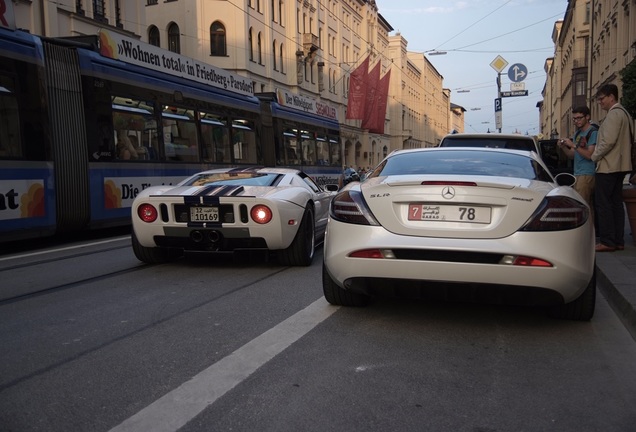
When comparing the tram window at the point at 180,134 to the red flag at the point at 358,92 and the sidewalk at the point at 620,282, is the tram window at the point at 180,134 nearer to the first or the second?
the sidewalk at the point at 620,282

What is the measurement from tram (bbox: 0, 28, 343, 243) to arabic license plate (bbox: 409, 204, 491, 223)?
634 cm

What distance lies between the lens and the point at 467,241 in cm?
398

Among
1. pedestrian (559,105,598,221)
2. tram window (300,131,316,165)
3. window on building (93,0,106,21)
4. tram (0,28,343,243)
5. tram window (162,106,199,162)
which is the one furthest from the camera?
window on building (93,0,106,21)

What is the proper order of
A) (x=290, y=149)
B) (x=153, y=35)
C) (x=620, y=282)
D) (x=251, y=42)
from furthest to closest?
(x=251, y=42) < (x=153, y=35) < (x=290, y=149) < (x=620, y=282)

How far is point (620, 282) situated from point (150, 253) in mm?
5018

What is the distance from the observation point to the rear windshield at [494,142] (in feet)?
35.6

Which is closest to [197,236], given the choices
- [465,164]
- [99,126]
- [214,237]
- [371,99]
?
[214,237]

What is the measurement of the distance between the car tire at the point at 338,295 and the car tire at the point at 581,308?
151cm

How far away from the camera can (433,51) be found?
40.0m

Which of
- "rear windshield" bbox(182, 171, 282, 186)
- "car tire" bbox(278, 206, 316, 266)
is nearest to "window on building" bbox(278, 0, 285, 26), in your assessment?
"rear windshield" bbox(182, 171, 282, 186)

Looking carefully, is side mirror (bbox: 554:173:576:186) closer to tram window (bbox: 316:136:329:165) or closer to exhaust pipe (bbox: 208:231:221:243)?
exhaust pipe (bbox: 208:231:221:243)

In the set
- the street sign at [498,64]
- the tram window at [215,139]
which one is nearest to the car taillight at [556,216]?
the tram window at [215,139]

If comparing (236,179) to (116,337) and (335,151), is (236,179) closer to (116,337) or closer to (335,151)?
(116,337)

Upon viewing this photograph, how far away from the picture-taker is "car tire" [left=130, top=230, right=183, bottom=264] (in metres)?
6.88
